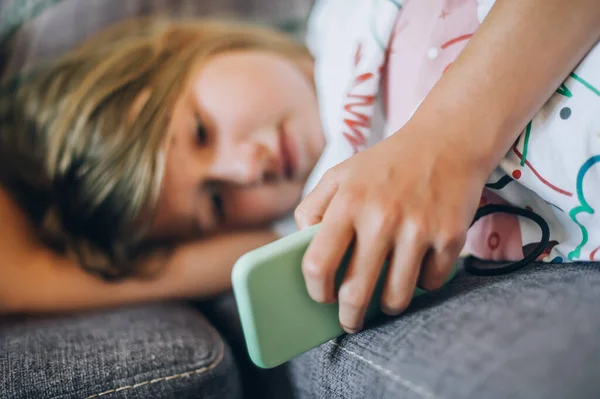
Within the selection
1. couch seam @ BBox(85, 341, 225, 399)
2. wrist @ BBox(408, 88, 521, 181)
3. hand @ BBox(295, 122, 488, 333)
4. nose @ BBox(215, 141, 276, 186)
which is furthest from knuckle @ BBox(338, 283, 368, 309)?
nose @ BBox(215, 141, 276, 186)

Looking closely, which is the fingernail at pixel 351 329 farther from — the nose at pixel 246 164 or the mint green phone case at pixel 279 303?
the nose at pixel 246 164

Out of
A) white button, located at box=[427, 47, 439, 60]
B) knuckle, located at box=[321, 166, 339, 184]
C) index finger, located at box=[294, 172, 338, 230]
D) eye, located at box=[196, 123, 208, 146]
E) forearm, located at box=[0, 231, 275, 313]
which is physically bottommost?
forearm, located at box=[0, 231, 275, 313]

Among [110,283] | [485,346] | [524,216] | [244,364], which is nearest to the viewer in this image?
[485,346]

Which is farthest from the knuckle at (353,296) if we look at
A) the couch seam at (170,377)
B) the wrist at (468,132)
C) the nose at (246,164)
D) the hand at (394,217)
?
the nose at (246,164)

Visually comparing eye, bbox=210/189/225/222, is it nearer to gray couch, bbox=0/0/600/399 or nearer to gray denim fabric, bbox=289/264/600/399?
gray couch, bbox=0/0/600/399

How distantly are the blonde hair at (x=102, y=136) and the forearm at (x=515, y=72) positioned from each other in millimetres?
476

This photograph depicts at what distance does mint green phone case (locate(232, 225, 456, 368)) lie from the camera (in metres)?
0.36

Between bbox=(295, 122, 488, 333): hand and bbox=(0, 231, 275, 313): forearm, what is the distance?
435mm

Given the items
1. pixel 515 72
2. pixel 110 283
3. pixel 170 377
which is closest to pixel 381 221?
pixel 515 72

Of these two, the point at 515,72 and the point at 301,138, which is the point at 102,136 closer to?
the point at 301,138

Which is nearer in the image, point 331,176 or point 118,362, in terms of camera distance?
point 331,176

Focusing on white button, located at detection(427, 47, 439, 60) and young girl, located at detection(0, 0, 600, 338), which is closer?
young girl, located at detection(0, 0, 600, 338)

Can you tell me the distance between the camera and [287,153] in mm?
771

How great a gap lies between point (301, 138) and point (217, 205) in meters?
0.18
